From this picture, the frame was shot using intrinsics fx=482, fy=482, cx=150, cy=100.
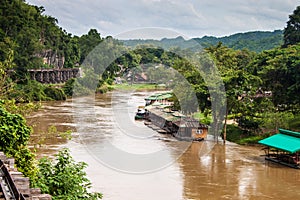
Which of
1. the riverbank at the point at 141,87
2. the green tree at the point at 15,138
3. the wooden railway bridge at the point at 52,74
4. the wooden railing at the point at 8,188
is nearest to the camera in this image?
the wooden railing at the point at 8,188

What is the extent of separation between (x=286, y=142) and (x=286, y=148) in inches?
23.0

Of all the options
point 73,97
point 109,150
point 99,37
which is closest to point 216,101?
point 109,150

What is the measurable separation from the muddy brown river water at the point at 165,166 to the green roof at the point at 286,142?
2.69 ft

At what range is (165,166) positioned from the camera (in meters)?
19.3

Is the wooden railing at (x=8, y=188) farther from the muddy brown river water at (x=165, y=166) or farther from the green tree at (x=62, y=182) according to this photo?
the muddy brown river water at (x=165, y=166)

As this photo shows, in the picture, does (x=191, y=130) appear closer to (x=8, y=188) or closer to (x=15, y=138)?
(x=15, y=138)

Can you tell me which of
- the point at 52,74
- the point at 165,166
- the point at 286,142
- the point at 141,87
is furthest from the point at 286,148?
the point at 141,87

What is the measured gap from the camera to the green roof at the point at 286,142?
1884 centimetres

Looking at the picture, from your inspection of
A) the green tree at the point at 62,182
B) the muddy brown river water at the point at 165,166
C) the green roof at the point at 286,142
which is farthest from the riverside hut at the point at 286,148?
the green tree at the point at 62,182

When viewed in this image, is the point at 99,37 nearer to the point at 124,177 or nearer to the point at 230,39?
the point at 124,177

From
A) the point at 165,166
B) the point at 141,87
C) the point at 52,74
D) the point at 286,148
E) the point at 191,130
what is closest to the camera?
the point at 286,148

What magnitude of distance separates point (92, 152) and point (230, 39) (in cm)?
14074

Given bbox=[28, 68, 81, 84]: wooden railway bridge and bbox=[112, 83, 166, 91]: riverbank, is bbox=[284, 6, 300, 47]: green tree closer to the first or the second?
bbox=[112, 83, 166, 91]: riverbank

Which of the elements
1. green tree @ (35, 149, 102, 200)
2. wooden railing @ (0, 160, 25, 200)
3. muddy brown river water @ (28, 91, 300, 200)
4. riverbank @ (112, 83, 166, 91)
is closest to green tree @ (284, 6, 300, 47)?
muddy brown river water @ (28, 91, 300, 200)
